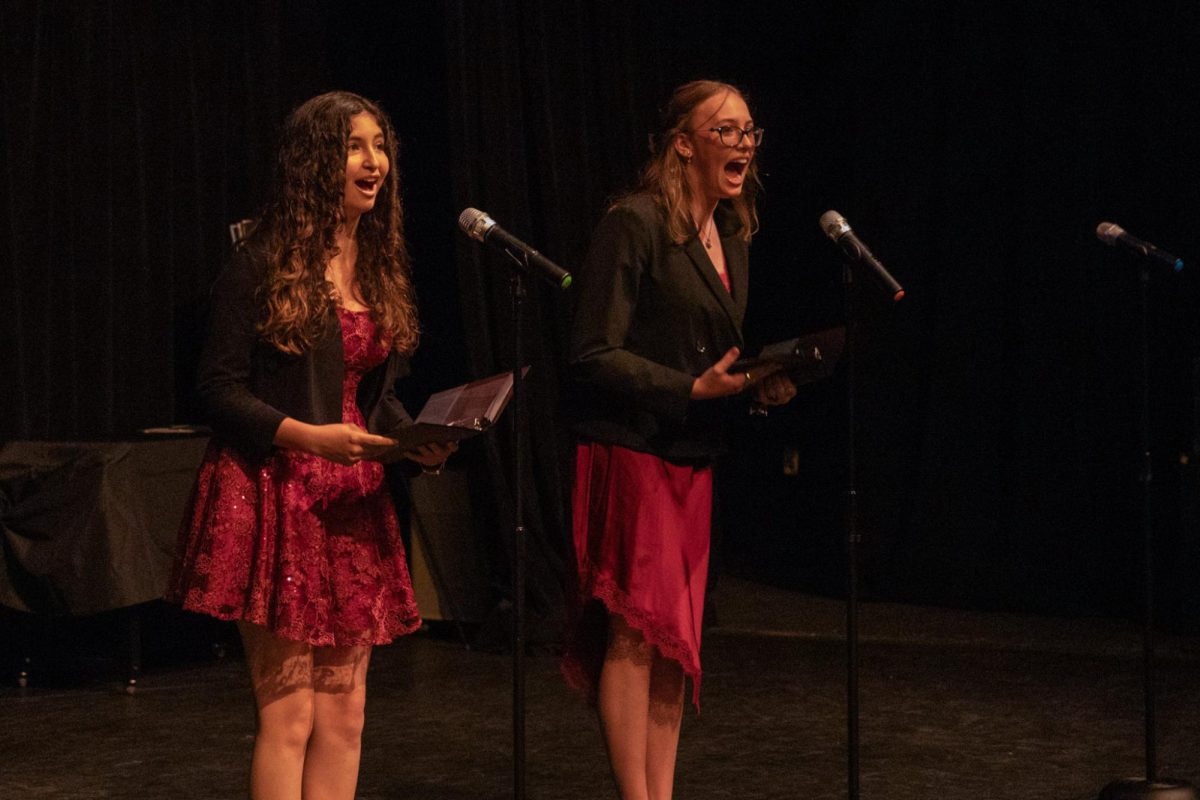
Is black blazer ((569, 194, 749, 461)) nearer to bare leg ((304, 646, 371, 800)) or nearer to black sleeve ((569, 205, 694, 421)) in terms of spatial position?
black sleeve ((569, 205, 694, 421))

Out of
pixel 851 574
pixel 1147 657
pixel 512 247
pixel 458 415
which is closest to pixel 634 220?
pixel 512 247

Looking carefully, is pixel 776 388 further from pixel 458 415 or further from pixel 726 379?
pixel 458 415

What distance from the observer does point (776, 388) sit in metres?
3.04

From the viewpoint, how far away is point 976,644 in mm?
6391

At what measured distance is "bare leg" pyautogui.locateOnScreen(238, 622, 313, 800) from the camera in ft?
9.73

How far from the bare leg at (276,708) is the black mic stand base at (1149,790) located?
2057 millimetres

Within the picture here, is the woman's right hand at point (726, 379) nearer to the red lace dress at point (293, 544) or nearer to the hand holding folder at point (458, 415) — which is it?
the hand holding folder at point (458, 415)

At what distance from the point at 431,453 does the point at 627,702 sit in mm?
680

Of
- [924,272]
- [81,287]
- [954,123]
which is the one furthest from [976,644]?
[81,287]

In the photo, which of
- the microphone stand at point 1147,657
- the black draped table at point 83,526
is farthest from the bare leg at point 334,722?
the black draped table at point 83,526

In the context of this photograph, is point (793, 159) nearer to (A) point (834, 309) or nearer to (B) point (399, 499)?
(A) point (834, 309)

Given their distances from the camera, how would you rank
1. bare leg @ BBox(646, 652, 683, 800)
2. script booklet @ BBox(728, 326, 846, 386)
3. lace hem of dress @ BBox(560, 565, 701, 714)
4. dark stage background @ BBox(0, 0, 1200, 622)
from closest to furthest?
script booklet @ BBox(728, 326, 846, 386) < lace hem of dress @ BBox(560, 565, 701, 714) < bare leg @ BBox(646, 652, 683, 800) < dark stage background @ BBox(0, 0, 1200, 622)

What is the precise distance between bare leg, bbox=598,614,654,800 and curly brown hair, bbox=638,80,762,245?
77 cm

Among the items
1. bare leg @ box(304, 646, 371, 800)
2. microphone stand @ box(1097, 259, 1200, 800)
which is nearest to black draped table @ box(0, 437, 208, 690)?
bare leg @ box(304, 646, 371, 800)
